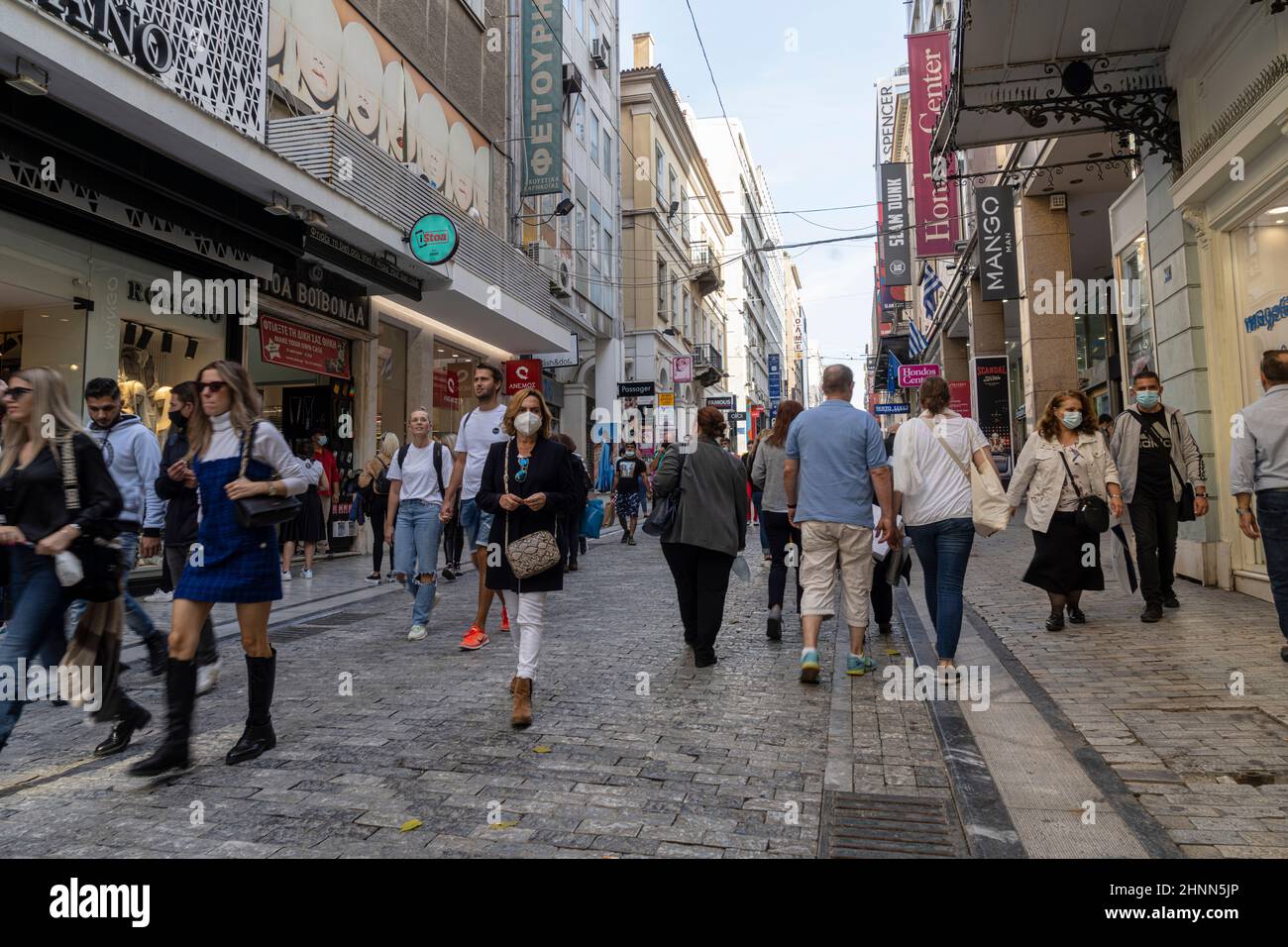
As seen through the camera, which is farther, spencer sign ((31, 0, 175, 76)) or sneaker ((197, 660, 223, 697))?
spencer sign ((31, 0, 175, 76))

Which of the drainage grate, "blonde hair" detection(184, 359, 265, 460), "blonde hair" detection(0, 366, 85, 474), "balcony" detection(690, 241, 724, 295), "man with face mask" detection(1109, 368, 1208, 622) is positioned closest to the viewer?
the drainage grate

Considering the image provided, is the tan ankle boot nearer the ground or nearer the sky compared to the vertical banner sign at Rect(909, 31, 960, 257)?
nearer the ground

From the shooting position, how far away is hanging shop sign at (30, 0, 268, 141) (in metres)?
7.90

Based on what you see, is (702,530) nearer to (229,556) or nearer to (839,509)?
(839,509)

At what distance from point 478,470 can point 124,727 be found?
3.28 meters

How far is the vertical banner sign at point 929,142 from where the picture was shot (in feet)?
56.6

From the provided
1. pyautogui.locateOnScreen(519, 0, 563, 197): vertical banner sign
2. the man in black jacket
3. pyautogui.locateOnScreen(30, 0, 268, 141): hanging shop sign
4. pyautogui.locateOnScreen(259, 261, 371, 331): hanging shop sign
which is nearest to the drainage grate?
the man in black jacket

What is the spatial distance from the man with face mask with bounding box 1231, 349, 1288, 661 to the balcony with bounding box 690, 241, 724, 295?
36782mm

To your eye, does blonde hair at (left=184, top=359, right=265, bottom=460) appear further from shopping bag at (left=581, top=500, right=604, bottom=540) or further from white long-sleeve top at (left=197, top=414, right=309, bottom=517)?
shopping bag at (left=581, top=500, right=604, bottom=540)

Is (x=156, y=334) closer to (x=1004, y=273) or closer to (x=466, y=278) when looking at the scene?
(x=466, y=278)

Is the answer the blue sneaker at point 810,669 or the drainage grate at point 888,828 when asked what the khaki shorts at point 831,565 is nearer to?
the blue sneaker at point 810,669

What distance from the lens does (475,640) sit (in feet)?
20.4

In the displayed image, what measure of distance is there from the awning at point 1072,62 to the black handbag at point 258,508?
771 centimetres

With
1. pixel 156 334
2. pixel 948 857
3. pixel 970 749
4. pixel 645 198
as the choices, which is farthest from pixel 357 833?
pixel 645 198
